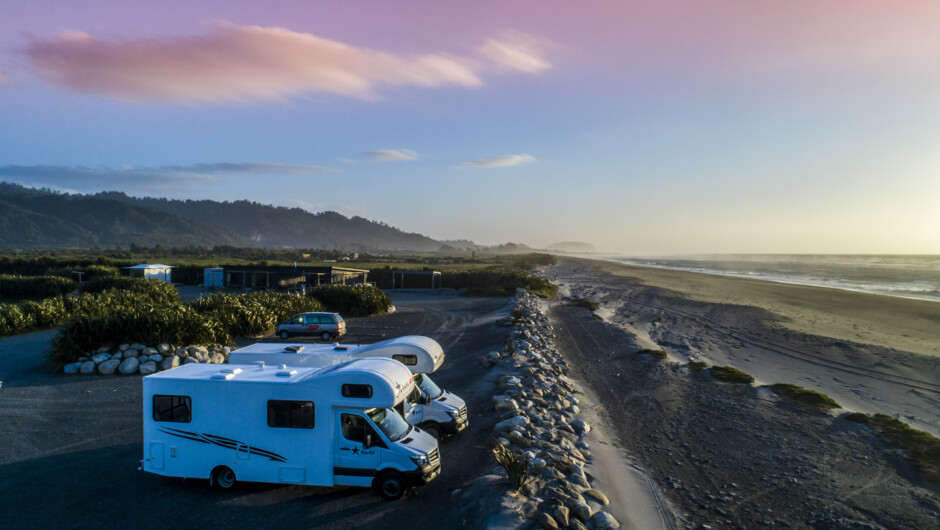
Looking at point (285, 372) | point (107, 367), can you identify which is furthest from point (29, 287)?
point (285, 372)

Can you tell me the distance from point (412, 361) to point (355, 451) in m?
5.24

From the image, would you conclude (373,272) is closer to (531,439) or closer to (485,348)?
(485,348)

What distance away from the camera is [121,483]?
1017 cm

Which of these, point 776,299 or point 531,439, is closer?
point 531,439

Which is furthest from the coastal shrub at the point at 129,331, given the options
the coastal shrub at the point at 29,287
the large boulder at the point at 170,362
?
the coastal shrub at the point at 29,287

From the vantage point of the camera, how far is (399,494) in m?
9.41

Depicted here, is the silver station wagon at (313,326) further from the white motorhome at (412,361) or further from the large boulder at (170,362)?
the white motorhome at (412,361)

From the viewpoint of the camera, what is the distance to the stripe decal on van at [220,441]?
9.34 meters

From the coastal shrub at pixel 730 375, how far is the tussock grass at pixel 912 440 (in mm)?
4006

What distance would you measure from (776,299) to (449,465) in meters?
→ 46.7

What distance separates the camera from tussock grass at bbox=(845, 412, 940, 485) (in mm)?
12012

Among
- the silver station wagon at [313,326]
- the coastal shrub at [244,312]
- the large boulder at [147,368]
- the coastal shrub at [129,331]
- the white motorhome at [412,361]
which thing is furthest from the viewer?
the silver station wagon at [313,326]

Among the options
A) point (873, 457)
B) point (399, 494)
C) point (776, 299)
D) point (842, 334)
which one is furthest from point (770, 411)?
point (776, 299)

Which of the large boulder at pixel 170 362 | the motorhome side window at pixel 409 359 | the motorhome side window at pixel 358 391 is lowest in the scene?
the large boulder at pixel 170 362
